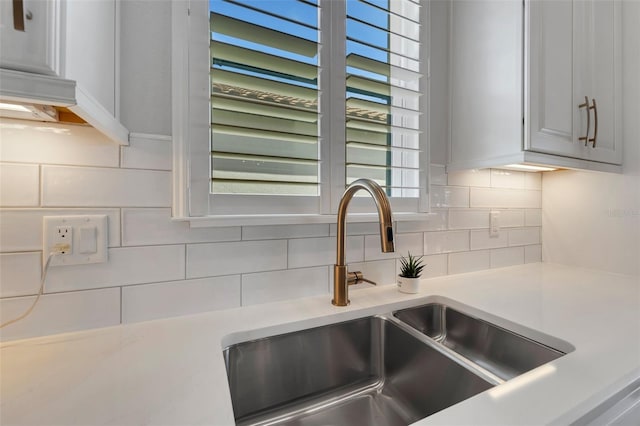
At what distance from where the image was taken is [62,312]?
69cm

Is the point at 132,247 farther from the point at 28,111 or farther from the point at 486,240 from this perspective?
the point at 486,240

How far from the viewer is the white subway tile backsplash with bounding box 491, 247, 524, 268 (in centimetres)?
138

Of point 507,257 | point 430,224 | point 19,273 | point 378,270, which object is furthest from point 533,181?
point 19,273

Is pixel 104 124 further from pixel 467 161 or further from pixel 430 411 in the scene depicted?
pixel 467 161

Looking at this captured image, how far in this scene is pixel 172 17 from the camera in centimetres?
79

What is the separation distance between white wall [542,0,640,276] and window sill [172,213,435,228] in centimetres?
107

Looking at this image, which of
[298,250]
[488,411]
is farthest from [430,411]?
[298,250]

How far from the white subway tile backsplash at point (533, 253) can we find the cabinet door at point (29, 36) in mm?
1939

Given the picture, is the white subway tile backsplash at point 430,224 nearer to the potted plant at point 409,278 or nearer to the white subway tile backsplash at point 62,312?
the potted plant at point 409,278

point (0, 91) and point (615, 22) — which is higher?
point (615, 22)

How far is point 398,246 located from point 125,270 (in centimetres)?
93

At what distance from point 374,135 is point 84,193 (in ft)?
3.06

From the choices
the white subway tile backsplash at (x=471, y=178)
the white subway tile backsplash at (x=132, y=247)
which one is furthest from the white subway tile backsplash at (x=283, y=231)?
the white subway tile backsplash at (x=471, y=178)

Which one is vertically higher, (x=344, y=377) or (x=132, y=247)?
(x=132, y=247)
